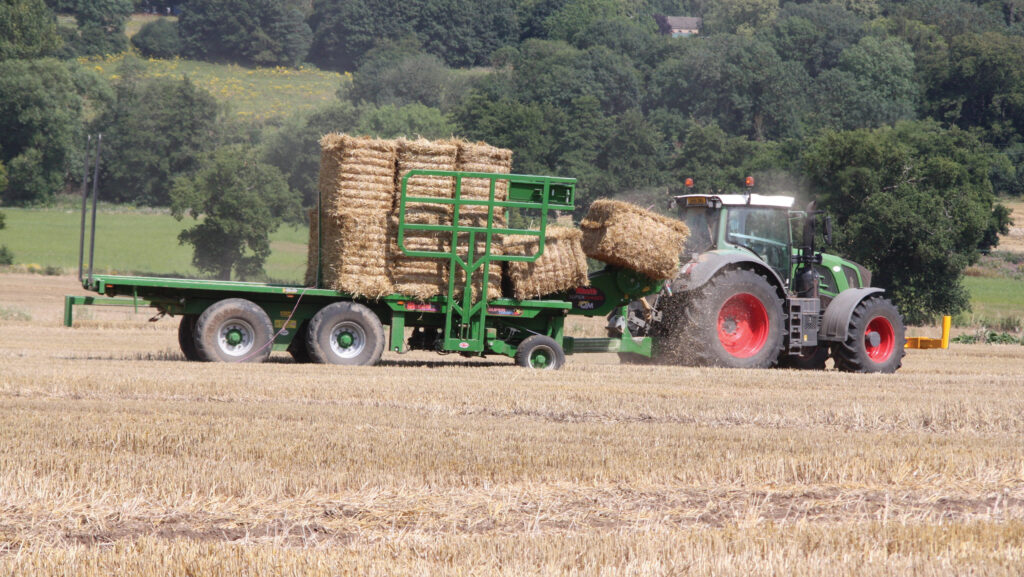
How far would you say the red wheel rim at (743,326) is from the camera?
15.8 meters

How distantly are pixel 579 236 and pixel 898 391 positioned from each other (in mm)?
4177

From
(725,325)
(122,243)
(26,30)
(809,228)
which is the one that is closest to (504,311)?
(725,325)

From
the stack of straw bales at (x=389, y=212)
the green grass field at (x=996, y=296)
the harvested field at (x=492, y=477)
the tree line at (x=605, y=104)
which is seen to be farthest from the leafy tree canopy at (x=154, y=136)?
the harvested field at (x=492, y=477)

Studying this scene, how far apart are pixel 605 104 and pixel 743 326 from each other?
274ft

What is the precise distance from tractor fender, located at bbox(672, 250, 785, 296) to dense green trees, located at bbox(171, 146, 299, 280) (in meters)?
39.5

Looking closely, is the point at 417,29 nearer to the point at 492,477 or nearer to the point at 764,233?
the point at 764,233

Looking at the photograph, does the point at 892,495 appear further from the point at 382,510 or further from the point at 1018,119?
the point at 1018,119

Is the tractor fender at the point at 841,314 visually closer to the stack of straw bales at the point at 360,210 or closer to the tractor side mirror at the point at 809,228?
the tractor side mirror at the point at 809,228

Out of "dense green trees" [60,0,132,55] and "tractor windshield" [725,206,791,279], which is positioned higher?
"dense green trees" [60,0,132,55]

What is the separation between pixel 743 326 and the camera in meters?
16.0

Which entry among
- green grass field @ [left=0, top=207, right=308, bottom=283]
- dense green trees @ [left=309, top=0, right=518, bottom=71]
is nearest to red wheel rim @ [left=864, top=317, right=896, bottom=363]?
green grass field @ [left=0, top=207, right=308, bottom=283]

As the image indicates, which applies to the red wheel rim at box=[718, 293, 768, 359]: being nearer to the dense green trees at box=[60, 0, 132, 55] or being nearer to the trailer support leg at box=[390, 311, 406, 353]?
the trailer support leg at box=[390, 311, 406, 353]

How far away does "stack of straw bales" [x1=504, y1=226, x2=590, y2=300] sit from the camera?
583 inches

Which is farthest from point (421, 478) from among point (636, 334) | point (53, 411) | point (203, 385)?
point (636, 334)
